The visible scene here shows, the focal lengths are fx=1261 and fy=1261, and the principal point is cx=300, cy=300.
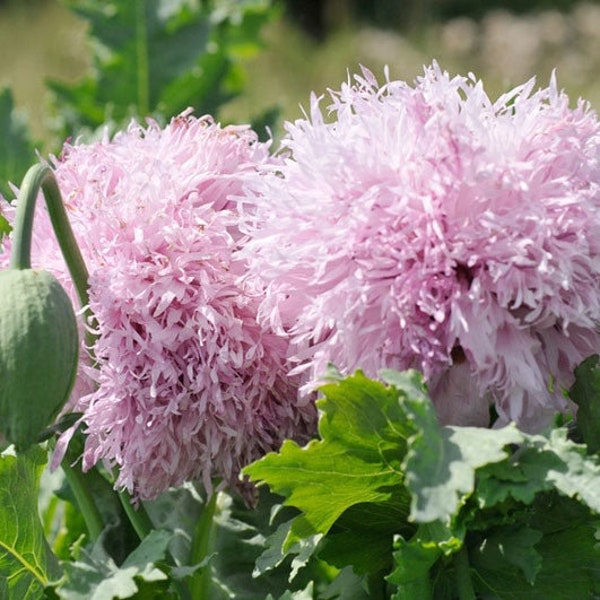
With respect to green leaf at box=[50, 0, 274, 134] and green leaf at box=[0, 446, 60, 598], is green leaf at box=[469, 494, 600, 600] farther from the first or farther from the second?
green leaf at box=[50, 0, 274, 134]

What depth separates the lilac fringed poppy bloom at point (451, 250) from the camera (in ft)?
2.37

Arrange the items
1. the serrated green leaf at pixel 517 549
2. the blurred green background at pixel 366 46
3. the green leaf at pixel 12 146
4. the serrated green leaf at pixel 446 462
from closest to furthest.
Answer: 1. the serrated green leaf at pixel 446 462
2. the serrated green leaf at pixel 517 549
3. the green leaf at pixel 12 146
4. the blurred green background at pixel 366 46

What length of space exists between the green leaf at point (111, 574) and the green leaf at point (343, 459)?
0.28 feet

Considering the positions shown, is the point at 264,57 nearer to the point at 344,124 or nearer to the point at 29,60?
the point at 29,60

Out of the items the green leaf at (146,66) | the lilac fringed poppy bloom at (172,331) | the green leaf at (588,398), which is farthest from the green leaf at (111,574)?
the green leaf at (146,66)

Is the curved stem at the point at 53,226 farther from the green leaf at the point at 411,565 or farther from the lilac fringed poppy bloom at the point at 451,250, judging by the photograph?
the green leaf at the point at 411,565

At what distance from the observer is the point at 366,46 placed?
Answer: 19.4 ft

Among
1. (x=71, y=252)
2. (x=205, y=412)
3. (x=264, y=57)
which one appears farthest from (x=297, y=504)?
(x=264, y=57)

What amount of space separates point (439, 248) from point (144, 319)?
20 cm

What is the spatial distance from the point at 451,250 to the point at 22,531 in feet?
1.22

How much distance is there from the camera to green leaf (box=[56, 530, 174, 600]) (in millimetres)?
754

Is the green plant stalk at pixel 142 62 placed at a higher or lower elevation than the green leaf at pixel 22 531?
higher

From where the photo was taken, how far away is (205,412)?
819 mm

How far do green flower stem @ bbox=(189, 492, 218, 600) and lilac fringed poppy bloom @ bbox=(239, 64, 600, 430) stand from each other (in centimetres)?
25
